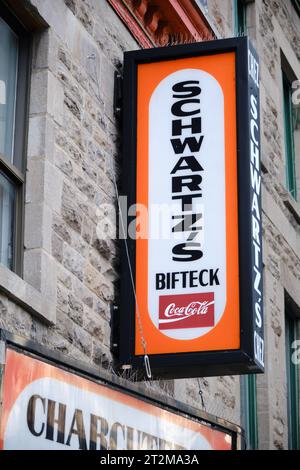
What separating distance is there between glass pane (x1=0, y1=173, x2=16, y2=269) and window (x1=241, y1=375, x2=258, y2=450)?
6.21 meters

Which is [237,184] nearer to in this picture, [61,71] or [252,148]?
[252,148]

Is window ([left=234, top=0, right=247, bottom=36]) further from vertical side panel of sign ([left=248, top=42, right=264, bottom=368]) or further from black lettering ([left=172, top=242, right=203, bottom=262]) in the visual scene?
black lettering ([left=172, top=242, right=203, bottom=262])

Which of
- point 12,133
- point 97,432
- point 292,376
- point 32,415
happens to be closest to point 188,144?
point 12,133

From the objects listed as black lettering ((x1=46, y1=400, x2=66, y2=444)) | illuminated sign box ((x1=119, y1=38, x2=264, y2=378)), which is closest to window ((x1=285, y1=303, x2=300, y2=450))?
illuminated sign box ((x1=119, y1=38, x2=264, y2=378))

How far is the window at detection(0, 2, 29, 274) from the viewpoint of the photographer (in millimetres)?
11875

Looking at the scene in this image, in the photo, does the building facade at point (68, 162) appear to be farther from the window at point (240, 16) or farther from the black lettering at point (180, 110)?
the window at point (240, 16)

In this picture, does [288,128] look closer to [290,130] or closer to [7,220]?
[290,130]

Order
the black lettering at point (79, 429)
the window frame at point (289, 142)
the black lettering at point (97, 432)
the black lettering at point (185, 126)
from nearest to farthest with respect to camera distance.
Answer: the black lettering at point (79, 429) < the black lettering at point (97, 432) < the black lettering at point (185, 126) < the window frame at point (289, 142)

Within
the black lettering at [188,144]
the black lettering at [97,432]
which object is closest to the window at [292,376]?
the black lettering at [188,144]

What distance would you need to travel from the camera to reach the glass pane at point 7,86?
12203 mm

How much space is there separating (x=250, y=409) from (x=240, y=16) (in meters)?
5.68

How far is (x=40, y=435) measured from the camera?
31.6ft

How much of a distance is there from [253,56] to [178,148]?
1.23 metres

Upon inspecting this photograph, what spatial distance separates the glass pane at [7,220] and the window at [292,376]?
7.75m
